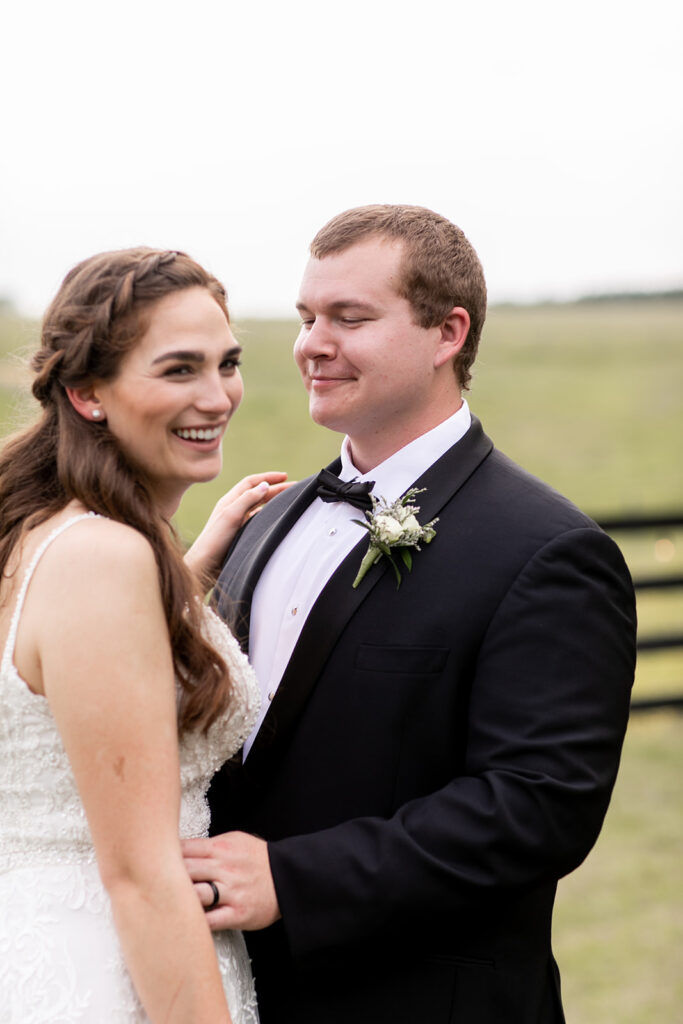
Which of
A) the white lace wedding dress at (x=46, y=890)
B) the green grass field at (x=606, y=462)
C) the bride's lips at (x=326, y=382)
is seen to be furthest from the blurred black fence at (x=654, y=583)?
the white lace wedding dress at (x=46, y=890)

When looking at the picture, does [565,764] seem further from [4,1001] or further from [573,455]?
[573,455]

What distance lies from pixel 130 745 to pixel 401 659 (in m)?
0.74

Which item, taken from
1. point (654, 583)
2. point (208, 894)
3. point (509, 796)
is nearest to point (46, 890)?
point (208, 894)

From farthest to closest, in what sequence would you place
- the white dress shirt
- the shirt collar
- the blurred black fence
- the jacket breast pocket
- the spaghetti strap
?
1. the blurred black fence
2. the shirt collar
3. the white dress shirt
4. the jacket breast pocket
5. the spaghetti strap

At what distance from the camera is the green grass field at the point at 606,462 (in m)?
5.02

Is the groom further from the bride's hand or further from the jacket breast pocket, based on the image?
the bride's hand

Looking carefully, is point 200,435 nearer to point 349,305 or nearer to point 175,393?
point 175,393

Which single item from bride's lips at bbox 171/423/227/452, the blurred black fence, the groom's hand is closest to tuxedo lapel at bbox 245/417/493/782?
the groom's hand

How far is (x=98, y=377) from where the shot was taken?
217 cm

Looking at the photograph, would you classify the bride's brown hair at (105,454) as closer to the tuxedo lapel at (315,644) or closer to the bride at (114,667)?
the bride at (114,667)

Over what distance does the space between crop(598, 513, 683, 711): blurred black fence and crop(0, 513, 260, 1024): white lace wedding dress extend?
6428mm

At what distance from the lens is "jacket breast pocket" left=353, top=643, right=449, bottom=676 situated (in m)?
2.43

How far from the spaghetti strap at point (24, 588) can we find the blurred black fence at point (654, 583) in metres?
6.48

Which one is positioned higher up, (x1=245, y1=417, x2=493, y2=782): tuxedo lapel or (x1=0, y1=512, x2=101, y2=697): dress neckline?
(x1=0, y1=512, x2=101, y2=697): dress neckline
